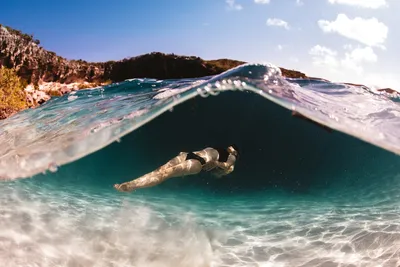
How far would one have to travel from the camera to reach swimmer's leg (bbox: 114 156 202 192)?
6703 millimetres

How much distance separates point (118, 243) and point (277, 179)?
11236mm

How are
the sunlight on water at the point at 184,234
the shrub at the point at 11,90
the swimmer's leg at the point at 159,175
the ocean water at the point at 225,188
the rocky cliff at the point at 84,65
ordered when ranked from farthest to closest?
1. the rocky cliff at the point at 84,65
2. the shrub at the point at 11,90
3. the swimmer's leg at the point at 159,175
4. the ocean water at the point at 225,188
5. the sunlight on water at the point at 184,234

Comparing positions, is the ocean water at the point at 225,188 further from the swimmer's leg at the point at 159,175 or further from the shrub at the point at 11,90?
the shrub at the point at 11,90

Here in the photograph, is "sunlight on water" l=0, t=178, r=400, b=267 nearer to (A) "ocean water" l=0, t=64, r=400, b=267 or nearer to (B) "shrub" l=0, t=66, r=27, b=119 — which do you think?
(A) "ocean water" l=0, t=64, r=400, b=267

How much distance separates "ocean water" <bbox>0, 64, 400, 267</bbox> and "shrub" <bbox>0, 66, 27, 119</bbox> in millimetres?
7716

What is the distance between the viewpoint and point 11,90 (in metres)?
22.2

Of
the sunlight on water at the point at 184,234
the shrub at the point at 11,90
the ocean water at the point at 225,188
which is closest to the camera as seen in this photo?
the sunlight on water at the point at 184,234

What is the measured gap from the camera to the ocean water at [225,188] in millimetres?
5871

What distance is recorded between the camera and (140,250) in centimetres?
574

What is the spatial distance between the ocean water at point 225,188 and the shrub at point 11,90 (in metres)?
7.72

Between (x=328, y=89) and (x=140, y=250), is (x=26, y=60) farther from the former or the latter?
(x=140, y=250)

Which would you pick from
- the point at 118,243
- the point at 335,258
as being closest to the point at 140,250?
the point at 118,243

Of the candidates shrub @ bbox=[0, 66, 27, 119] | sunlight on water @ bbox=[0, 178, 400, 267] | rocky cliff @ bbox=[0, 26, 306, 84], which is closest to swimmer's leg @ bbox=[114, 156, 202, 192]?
sunlight on water @ bbox=[0, 178, 400, 267]

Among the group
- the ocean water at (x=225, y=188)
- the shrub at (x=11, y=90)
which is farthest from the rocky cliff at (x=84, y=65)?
the ocean water at (x=225, y=188)
